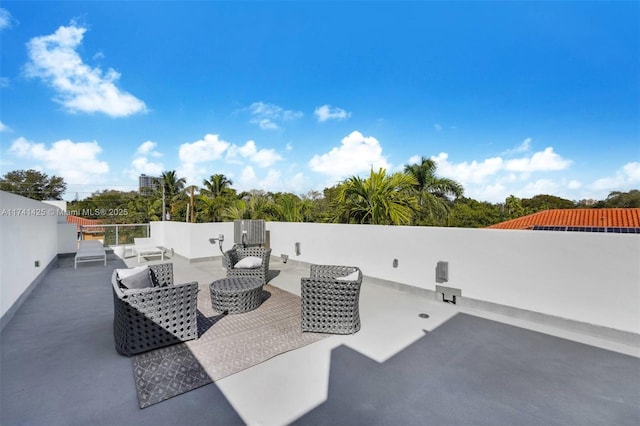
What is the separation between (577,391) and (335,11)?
32.3 ft

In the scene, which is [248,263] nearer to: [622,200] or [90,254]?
[90,254]

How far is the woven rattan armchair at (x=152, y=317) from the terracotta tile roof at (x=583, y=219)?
16.7 meters

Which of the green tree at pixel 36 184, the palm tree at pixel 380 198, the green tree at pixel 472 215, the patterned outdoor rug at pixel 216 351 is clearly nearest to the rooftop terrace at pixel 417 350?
the patterned outdoor rug at pixel 216 351

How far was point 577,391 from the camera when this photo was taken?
230 centimetres

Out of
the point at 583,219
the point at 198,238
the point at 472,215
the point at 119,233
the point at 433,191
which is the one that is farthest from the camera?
the point at 472,215

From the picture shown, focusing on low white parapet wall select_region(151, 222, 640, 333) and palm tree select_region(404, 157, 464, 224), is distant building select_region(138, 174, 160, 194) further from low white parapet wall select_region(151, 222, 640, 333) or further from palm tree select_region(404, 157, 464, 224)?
low white parapet wall select_region(151, 222, 640, 333)

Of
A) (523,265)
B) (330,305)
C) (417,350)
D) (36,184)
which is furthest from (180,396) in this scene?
(36,184)

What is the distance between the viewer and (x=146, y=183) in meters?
31.8

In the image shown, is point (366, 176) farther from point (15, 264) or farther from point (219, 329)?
point (15, 264)

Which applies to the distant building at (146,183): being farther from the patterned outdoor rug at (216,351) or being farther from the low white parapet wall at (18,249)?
the patterned outdoor rug at (216,351)

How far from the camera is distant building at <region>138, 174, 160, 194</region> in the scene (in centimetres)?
2969

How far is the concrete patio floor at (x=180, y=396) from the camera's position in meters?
1.98

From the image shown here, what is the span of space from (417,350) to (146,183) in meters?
36.0

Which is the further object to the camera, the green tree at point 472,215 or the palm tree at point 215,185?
the palm tree at point 215,185
